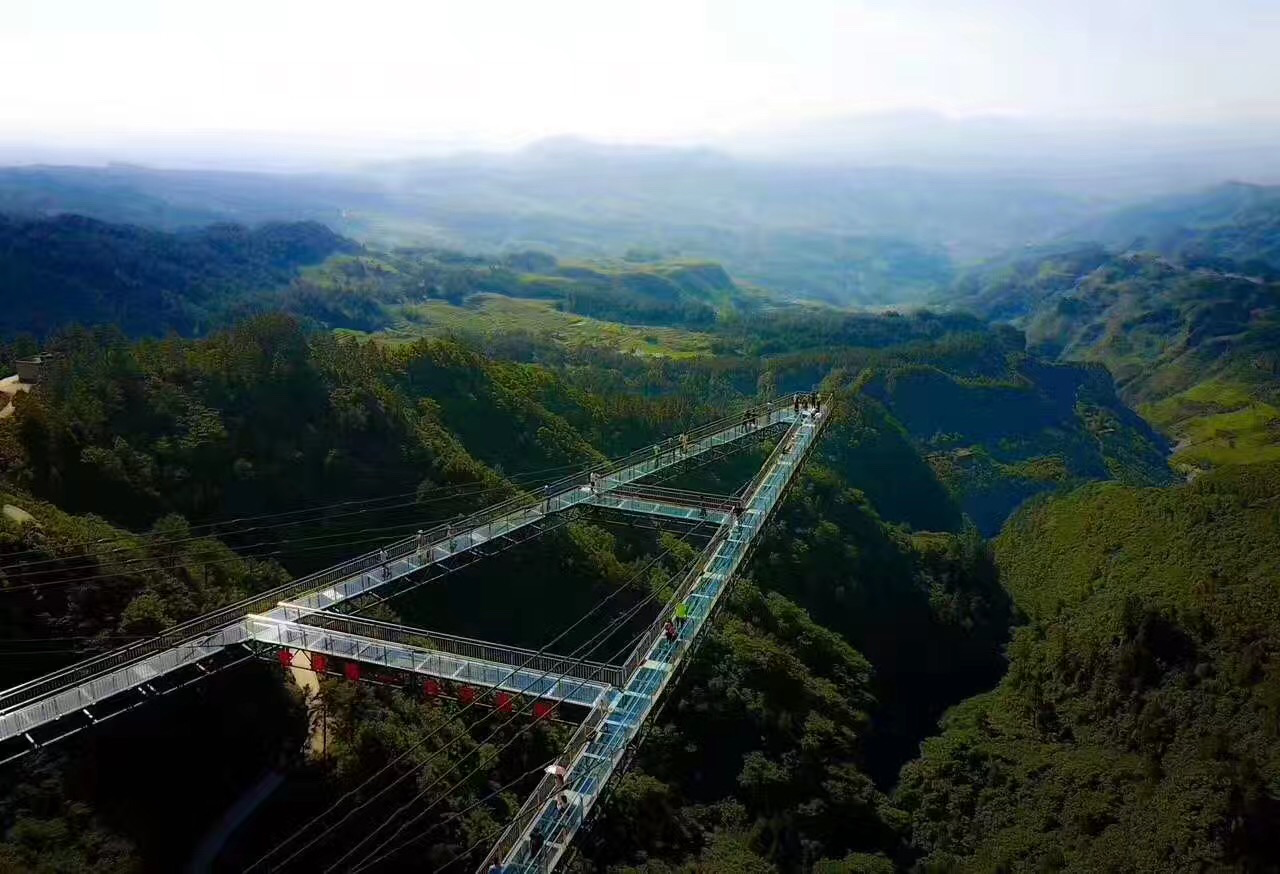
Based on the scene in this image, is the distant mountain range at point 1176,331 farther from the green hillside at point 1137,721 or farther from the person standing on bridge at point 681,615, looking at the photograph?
the person standing on bridge at point 681,615

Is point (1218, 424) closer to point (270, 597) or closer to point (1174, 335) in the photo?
point (1174, 335)

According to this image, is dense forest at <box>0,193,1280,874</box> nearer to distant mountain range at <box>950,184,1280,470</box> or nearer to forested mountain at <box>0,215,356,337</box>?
distant mountain range at <box>950,184,1280,470</box>

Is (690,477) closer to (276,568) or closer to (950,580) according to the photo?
(950,580)

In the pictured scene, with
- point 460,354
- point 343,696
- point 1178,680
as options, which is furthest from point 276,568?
point 1178,680

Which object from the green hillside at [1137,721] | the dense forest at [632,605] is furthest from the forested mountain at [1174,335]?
the green hillside at [1137,721]

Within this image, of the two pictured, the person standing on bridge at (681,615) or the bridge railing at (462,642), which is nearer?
the bridge railing at (462,642)

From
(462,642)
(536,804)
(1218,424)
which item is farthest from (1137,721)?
(1218,424)

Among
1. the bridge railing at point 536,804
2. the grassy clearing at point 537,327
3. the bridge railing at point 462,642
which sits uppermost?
the bridge railing at point 536,804
